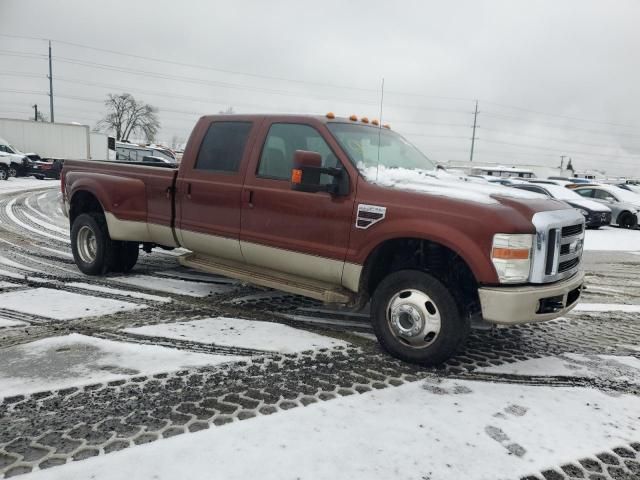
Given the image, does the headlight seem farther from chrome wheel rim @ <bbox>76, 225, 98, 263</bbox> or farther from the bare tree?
the bare tree

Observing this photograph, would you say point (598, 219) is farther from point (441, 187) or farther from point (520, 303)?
point (520, 303)

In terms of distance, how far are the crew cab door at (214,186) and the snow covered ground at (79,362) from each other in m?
1.45

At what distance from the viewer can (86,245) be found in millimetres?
6402

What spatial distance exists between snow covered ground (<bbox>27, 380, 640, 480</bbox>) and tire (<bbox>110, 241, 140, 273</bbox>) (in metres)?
4.11

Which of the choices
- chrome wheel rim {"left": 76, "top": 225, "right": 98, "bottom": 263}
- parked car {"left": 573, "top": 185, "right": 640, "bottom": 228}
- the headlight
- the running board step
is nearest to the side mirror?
the running board step

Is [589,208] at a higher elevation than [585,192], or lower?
lower

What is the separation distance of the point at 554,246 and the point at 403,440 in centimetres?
185

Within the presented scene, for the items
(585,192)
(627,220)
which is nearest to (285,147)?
(627,220)

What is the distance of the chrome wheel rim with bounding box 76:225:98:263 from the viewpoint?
20.8ft

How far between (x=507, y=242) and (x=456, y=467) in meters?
1.58

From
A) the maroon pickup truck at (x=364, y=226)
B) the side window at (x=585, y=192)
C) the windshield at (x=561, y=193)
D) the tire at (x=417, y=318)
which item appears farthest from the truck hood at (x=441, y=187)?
the side window at (x=585, y=192)

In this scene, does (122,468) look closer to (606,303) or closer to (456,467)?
(456,467)

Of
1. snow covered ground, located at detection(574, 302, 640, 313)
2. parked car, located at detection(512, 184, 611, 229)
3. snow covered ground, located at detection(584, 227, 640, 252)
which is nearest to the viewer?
snow covered ground, located at detection(574, 302, 640, 313)

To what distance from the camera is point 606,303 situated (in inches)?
247
